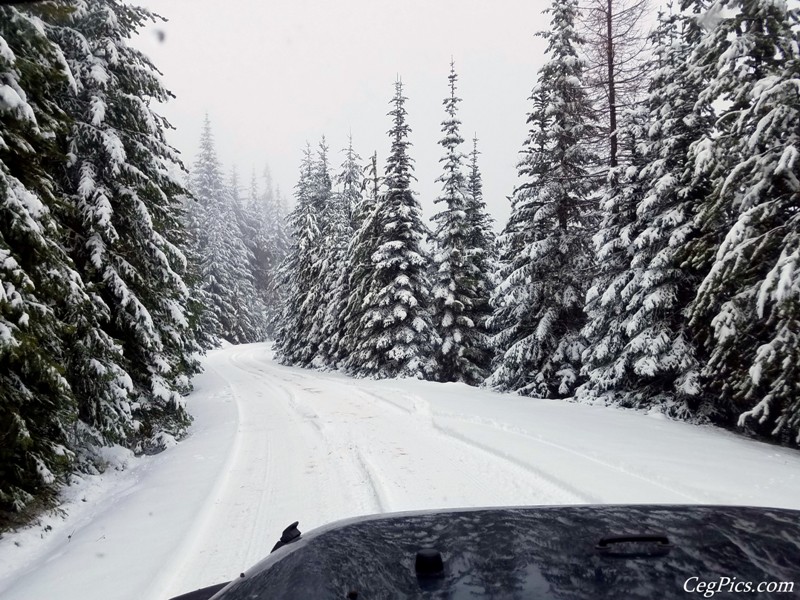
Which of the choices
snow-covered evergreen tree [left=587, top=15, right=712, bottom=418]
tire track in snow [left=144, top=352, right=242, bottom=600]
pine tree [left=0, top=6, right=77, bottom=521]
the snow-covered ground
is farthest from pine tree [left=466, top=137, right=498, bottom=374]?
pine tree [left=0, top=6, right=77, bottom=521]

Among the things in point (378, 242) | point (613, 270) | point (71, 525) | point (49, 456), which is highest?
point (378, 242)

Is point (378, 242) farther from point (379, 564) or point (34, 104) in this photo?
point (379, 564)

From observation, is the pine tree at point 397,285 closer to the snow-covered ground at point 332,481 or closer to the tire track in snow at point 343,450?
the tire track in snow at point 343,450

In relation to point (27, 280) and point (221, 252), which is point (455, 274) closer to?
point (27, 280)

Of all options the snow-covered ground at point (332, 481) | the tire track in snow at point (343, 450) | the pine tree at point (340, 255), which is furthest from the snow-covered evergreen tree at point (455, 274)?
the snow-covered ground at point (332, 481)

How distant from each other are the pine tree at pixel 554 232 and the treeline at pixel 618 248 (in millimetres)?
72

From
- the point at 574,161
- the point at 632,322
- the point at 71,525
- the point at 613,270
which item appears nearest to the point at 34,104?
the point at 71,525

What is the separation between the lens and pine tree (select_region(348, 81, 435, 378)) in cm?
2198

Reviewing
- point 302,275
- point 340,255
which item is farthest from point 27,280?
point 302,275

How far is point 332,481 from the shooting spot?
6.50m

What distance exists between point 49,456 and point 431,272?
21027 mm

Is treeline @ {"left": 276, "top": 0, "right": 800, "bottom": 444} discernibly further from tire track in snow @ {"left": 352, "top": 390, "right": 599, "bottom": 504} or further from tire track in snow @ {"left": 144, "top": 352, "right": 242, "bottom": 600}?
tire track in snow @ {"left": 144, "top": 352, "right": 242, "bottom": 600}

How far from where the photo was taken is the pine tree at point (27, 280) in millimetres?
4758

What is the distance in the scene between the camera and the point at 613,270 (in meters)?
14.1
